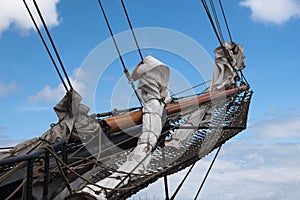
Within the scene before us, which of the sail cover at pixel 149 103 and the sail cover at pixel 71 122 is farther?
the sail cover at pixel 71 122

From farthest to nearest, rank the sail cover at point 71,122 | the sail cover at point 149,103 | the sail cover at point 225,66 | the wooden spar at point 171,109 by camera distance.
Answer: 1. the sail cover at point 225,66
2. the wooden spar at point 171,109
3. the sail cover at point 71,122
4. the sail cover at point 149,103

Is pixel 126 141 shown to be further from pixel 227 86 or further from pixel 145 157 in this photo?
pixel 227 86

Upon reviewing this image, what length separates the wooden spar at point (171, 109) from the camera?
2818 millimetres

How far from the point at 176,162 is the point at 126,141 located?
37cm

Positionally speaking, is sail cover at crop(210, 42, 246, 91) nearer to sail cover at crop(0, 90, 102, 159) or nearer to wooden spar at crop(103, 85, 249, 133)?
wooden spar at crop(103, 85, 249, 133)

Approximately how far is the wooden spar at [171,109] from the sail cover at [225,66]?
10 cm

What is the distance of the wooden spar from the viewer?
282 cm

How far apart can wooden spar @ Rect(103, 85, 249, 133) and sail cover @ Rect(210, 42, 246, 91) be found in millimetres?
98

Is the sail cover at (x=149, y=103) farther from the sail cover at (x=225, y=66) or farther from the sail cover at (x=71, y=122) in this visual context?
the sail cover at (x=225, y=66)

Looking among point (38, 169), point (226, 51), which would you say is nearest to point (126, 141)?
point (38, 169)

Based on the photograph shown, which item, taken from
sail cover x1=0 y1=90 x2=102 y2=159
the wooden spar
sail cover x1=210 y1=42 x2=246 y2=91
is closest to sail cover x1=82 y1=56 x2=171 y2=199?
the wooden spar

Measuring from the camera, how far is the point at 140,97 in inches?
113

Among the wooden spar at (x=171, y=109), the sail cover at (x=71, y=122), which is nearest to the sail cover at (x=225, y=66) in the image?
the wooden spar at (x=171, y=109)

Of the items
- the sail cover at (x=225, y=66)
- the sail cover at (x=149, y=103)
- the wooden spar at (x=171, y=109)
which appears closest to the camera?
the sail cover at (x=149, y=103)
